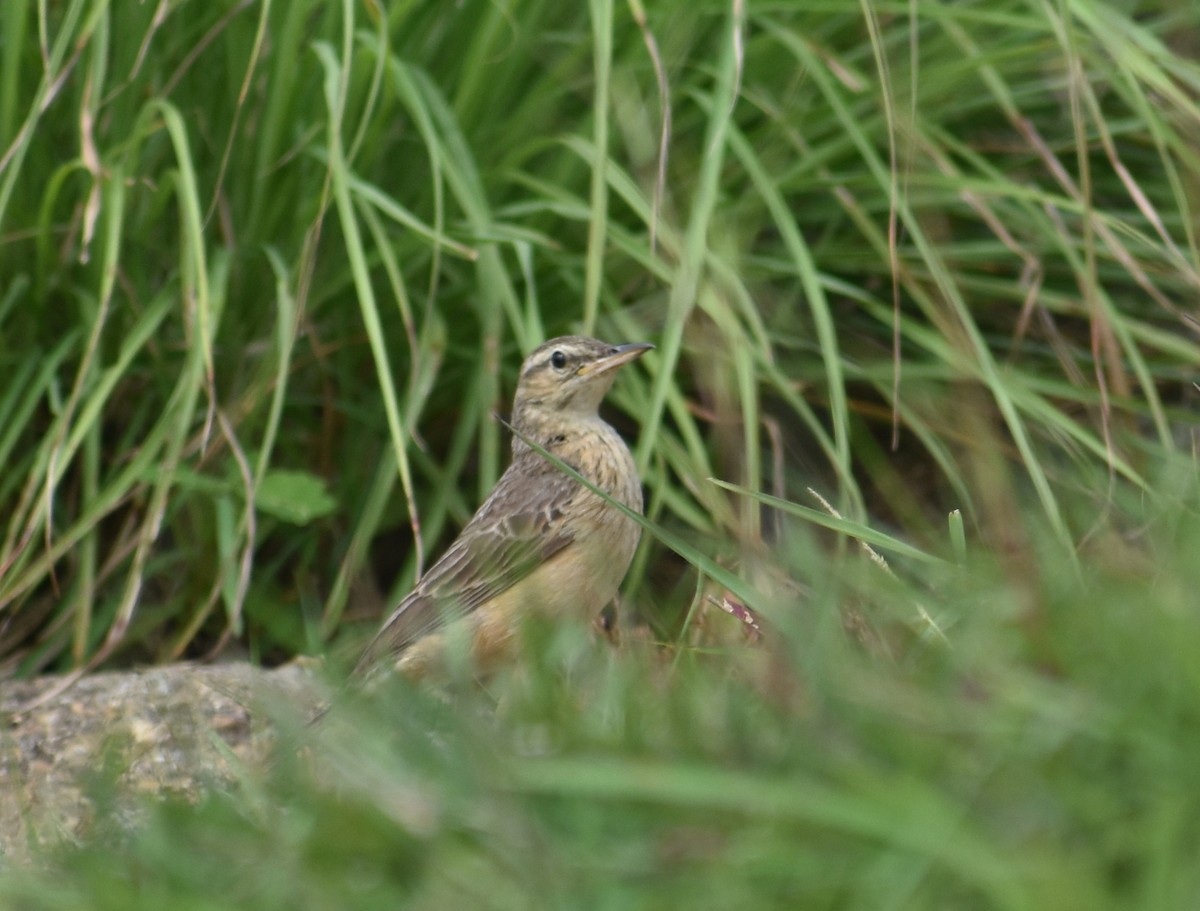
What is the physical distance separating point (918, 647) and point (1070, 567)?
0.91 feet

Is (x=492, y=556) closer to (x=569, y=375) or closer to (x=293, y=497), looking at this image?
(x=569, y=375)

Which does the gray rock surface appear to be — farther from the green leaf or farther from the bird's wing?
the green leaf

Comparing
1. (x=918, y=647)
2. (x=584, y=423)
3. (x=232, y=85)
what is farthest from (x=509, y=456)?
(x=918, y=647)

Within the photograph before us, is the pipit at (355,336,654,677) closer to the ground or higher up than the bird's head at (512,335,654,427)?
closer to the ground

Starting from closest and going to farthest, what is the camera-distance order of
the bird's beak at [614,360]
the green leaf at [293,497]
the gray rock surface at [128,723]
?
the gray rock surface at [128,723] → the bird's beak at [614,360] → the green leaf at [293,497]

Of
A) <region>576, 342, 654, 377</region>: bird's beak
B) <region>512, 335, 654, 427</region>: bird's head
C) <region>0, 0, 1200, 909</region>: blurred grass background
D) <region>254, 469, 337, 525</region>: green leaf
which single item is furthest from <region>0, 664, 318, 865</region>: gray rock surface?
<region>576, 342, 654, 377</region>: bird's beak

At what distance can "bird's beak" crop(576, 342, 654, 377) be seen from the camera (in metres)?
4.88

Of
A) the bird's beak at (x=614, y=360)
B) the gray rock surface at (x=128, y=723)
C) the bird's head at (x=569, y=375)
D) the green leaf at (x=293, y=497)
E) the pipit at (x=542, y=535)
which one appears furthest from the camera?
the green leaf at (x=293, y=497)

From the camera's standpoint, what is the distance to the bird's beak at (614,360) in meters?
4.88

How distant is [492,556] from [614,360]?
2.13 ft

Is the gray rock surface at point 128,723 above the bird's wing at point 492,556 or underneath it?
underneath

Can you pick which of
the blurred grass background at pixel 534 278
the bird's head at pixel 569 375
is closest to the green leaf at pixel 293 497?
the blurred grass background at pixel 534 278

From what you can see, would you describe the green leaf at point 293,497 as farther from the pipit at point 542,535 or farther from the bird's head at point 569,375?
the bird's head at point 569,375

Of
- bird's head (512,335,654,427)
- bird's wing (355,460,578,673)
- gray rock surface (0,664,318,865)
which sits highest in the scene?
bird's head (512,335,654,427)
